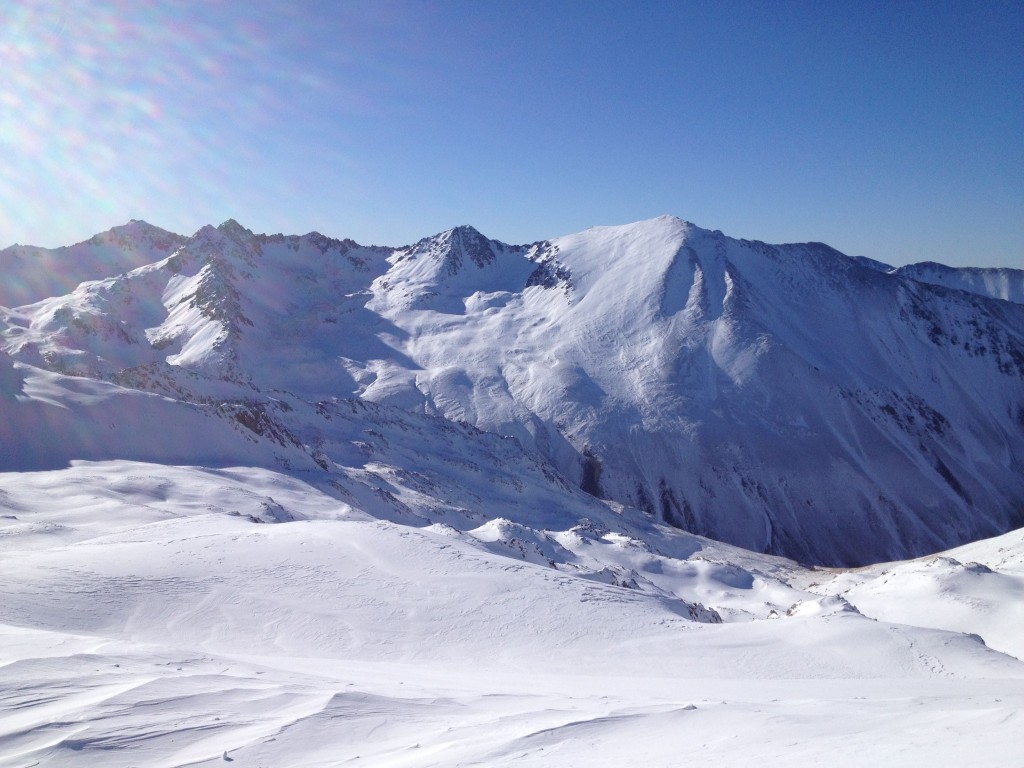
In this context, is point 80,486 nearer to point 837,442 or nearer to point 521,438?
point 521,438

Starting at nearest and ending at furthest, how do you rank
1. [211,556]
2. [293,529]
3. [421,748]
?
[421,748], [211,556], [293,529]

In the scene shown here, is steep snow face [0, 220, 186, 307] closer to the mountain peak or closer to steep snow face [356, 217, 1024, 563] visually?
the mountain peak

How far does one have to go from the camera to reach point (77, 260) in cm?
13000

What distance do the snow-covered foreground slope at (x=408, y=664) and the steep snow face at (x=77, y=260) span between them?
114 m

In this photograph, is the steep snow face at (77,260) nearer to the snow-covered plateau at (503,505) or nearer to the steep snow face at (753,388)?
the snow-covered plateau at (503,505)

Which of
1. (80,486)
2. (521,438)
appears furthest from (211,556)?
(521,438)

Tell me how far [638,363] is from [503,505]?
166 ft

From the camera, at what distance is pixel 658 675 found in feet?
41.9

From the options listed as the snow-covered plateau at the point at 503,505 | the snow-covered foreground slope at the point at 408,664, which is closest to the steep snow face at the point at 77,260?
the snow-covered plateau at the point at 503,505

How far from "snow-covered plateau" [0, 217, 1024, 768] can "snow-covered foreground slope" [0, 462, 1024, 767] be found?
0.08 meters

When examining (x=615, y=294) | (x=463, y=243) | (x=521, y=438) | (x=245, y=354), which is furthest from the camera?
(x=463, y=243)

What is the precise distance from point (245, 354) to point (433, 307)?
114 feet

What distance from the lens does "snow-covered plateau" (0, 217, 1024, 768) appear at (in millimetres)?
8609

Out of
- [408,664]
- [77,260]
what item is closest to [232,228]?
[77,260]
